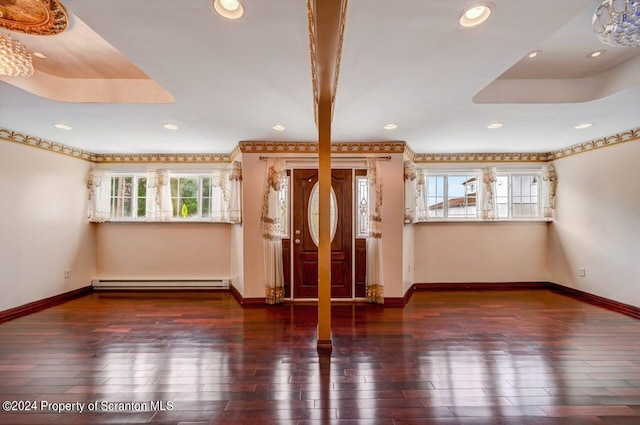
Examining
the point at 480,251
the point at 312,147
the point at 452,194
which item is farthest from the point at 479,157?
the point at 312,147

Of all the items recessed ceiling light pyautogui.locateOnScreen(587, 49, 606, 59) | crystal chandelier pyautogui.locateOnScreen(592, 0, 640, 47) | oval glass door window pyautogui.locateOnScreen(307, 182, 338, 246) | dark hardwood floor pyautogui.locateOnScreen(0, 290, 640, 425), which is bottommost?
dark hardwood floor pyautogui.locateOnScreen(0, 290, 640, 425)

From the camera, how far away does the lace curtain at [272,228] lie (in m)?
4.30

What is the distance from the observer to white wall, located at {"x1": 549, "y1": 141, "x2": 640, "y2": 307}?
3.95m

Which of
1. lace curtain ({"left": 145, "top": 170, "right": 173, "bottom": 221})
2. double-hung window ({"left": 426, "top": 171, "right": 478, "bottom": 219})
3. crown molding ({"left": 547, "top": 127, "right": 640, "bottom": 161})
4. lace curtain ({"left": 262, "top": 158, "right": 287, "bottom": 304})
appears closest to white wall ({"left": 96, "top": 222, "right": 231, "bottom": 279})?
lace curtain ({"left": 145, "top": 170, "right": 173, "bottom": 221})

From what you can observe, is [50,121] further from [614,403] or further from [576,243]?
[576,243]

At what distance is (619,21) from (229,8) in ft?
6.88

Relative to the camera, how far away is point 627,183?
4.00m

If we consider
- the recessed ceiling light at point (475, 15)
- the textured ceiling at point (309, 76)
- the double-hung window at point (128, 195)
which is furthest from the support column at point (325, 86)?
the double-hung window at point (128, 195)

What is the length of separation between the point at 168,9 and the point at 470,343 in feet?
12.4

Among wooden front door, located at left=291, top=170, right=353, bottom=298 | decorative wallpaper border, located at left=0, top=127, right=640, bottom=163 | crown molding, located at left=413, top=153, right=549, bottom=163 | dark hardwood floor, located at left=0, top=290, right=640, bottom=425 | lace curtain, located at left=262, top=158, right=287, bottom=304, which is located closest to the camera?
dark hardwood floor, located at left=0, top=290, right=640, bottom=425

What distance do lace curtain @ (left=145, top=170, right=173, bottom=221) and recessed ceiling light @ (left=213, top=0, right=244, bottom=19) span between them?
4243 millimetres

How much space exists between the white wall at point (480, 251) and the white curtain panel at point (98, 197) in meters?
5.64

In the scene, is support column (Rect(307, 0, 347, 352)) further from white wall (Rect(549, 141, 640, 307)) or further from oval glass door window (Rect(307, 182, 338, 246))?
white wall (Rect(549, 141, 640, 307))

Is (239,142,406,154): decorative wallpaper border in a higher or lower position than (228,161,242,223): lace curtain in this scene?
higher
